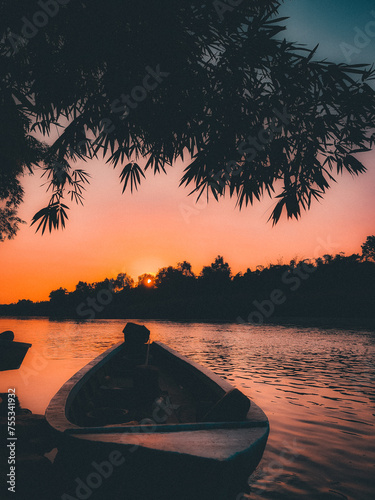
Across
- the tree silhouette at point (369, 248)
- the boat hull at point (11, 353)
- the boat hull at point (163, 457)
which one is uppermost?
the tree silhouette at point (369, 248)

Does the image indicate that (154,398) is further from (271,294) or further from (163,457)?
(271,294)

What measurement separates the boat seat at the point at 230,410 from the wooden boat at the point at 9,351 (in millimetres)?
7525

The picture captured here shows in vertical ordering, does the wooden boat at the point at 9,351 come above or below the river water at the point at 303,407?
above

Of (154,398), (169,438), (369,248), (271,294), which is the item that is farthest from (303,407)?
(369,248)

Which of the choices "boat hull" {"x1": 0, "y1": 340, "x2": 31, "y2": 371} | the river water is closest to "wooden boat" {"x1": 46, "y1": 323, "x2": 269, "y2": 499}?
the river water

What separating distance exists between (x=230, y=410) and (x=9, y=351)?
26.6 ft

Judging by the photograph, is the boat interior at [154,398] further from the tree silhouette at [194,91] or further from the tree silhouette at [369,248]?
the tree silhouette at [369,248]

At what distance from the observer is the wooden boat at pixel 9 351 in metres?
9.74

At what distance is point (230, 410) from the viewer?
383 cm

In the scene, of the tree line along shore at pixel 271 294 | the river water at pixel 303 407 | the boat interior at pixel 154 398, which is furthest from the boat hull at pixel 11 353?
the tree line along shore at pixel 271 294

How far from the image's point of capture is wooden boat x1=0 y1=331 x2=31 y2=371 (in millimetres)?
9736

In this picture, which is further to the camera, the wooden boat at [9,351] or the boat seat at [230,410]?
the wooden boat at [9,351]

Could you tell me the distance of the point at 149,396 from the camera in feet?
20.6

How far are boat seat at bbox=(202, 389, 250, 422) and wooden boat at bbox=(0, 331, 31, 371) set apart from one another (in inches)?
296
